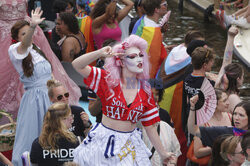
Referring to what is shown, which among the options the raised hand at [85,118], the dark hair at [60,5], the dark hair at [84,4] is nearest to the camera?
the raised hand at [85,118]

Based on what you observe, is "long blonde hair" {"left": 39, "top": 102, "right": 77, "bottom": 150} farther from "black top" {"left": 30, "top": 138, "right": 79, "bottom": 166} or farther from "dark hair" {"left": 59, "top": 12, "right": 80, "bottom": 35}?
"dark hair" {"left": 59, "top": 12, "right": 80, "bottom": 35}

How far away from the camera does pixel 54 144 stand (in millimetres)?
3338

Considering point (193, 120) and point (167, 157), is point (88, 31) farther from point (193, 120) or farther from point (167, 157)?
point (167, 157)

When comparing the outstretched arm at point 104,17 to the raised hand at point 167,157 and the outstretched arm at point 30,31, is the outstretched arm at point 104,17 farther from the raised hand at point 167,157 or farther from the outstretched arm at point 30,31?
the raised hand at point 167,157

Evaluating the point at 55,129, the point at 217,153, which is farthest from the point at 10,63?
A: the point at 217,153

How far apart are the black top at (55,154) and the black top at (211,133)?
1.18m

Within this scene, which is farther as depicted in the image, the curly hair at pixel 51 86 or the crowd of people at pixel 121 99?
the curly hair at pixel 51 86

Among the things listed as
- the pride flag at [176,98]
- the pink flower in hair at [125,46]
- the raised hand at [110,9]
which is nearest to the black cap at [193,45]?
the pride flag at [176,98]

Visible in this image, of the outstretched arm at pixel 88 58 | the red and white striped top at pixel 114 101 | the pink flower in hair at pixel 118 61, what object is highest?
the outstretched arm at pixel 88 58

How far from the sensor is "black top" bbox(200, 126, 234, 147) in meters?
3.70

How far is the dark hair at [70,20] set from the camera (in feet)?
19.1

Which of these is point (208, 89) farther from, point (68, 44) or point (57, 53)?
point (57, 53)

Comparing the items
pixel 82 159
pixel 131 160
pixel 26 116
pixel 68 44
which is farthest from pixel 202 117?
pixel 68 44

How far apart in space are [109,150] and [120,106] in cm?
33
